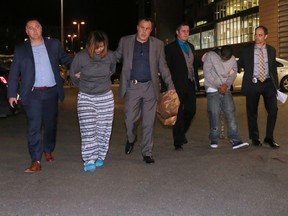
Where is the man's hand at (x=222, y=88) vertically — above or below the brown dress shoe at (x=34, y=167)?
above

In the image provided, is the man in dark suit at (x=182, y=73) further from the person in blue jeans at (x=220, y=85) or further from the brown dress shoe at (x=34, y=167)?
the brown dress shoe at (x=34, y=167)

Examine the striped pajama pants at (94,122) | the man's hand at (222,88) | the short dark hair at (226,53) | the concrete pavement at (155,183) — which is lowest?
the concrete pavement at (155,183)

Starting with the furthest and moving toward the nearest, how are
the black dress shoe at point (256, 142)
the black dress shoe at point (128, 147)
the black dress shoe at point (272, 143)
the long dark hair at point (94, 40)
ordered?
the black dress shoe at point (256, 142), the black dress shoe at point (272, 143), the black dress shoe at point (128, 147), the long dark hair at point (94, 40)

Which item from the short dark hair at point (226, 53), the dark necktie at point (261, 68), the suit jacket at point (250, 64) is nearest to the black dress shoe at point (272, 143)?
the suit jacket at point (250, 64)

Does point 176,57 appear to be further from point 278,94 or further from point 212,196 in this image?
point 212,196

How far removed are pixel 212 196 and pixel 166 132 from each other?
4.79 m

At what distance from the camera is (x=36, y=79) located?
657 cm

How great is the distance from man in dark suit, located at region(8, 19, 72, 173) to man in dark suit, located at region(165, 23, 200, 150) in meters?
1.74

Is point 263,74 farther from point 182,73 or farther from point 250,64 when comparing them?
point 182,73

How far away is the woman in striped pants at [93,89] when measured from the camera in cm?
643

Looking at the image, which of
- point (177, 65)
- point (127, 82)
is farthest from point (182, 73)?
point (127, 82)

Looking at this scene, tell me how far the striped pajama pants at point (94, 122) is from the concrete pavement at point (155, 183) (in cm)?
27

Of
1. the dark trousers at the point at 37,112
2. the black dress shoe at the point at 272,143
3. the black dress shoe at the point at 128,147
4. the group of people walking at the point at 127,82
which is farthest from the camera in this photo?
the black dress shoe at the point at 272,143

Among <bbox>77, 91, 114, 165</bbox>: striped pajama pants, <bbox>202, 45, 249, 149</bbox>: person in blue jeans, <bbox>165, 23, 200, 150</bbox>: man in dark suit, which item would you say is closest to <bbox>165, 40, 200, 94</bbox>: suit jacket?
<bbox>165, 23, 200, 150</bbox>: man in dark suit
